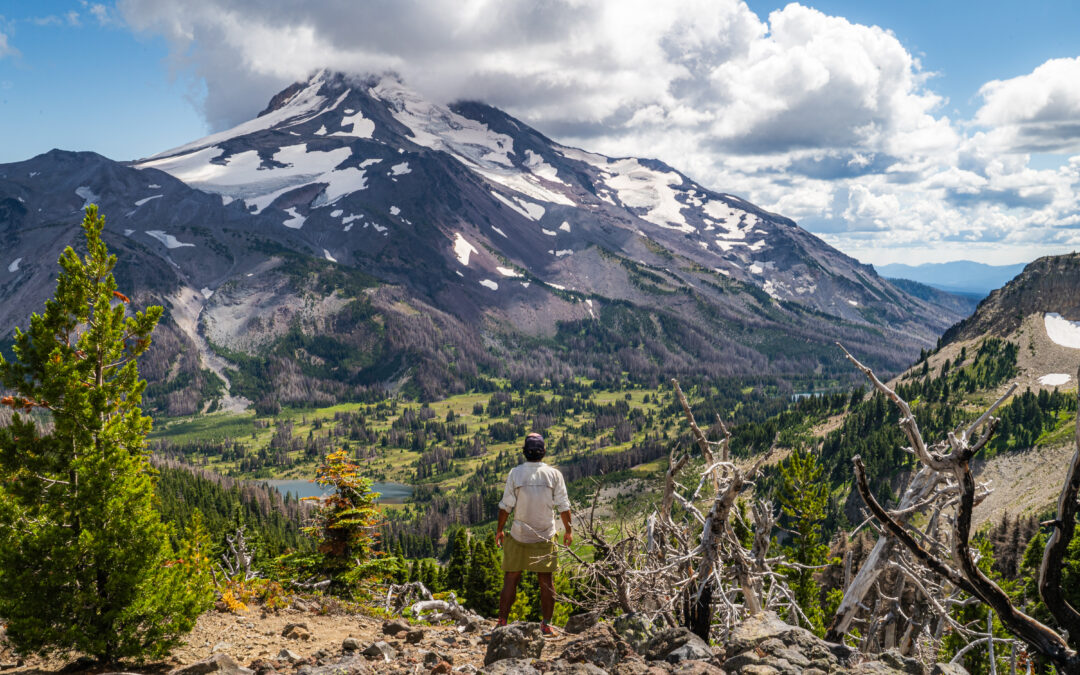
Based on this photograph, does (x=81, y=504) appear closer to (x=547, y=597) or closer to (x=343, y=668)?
(x=343, y=668)

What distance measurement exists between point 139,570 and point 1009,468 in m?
146

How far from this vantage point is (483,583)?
186 ft

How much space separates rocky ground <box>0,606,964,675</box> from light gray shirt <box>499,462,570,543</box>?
191 centimetres

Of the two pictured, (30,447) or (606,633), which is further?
(30,447)

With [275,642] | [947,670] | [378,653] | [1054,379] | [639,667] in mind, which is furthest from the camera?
[1054,379]

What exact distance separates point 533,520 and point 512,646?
10.3 ft

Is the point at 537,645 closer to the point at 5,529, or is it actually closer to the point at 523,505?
the point at 523,505

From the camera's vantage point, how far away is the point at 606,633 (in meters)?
10.1

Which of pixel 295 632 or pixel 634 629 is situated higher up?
pixel 634 629

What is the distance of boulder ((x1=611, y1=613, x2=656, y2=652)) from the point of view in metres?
10.2

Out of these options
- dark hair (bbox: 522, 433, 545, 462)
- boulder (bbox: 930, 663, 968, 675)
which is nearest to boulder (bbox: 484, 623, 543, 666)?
dark hair (bbox: 522, 433, 545, 462)

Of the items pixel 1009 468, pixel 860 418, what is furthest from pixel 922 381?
pixel 1009 468

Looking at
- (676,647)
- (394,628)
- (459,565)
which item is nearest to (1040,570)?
(676,647)

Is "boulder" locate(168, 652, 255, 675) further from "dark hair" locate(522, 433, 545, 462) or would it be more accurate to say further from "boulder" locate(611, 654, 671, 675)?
"boulder" locate(611, 654, 671, 675)
